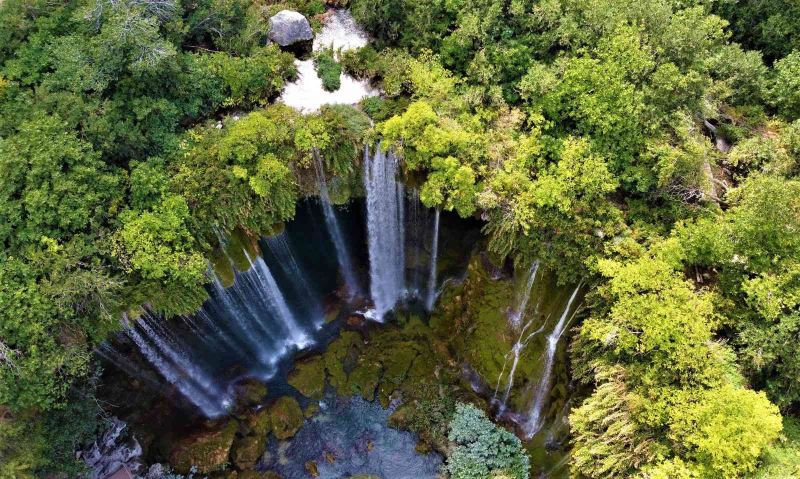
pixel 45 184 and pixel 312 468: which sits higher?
pixel 45 184

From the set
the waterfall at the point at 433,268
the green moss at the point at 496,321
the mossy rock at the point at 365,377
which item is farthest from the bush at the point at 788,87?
the mossy rock at the point at 365,377

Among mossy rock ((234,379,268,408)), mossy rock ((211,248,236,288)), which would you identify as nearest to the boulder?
mossy rock ((211,248,236,288))

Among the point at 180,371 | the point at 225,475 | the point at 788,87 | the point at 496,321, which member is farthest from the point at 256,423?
the point at 788,87

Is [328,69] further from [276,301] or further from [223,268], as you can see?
[276,301]

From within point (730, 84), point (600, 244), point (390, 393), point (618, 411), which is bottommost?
point (390, 393)

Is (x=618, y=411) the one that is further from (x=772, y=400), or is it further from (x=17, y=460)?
(x=17, y=460)

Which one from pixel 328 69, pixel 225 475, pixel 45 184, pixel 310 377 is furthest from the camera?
pixel 310 377

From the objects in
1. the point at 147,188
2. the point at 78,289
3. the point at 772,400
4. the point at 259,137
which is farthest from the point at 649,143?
the point at 78,289

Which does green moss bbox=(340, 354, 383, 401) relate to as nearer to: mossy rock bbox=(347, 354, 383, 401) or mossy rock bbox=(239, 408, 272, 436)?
mossy rock bbox=(347, 354, 383, 401)
